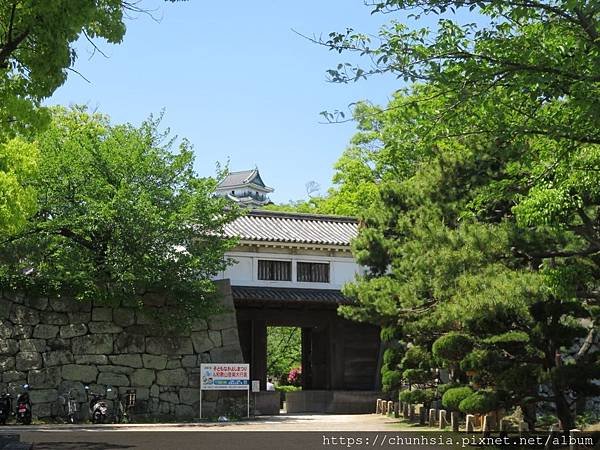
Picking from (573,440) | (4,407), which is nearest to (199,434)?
(4,407)

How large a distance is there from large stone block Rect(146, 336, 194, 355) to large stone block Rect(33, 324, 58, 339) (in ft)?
8.18

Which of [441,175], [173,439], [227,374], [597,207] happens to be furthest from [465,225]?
[227,374]

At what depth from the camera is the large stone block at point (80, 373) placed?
19.2m

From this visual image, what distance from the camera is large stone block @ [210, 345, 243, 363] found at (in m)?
20.9

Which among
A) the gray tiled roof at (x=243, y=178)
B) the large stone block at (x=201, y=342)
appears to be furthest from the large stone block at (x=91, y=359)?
the gray tiled roof at (x=243, y=178)

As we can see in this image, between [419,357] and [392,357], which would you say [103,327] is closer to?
[392,357]

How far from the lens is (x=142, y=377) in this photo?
19.9 metres

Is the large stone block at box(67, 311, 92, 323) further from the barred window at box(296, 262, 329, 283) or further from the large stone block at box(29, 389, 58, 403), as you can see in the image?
the barred window at box(296, 262, 329, 283)

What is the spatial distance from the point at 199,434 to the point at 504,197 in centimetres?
818

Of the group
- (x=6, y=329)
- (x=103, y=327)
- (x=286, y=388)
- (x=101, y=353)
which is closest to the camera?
(x=6, y=329)

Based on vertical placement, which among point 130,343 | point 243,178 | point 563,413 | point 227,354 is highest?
point 243,178

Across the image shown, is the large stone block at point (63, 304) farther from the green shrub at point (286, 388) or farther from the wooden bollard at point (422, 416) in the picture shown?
the green shrub at point (286, 388)

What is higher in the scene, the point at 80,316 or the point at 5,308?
the point at 5,308

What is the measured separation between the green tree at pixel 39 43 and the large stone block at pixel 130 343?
474 inches
